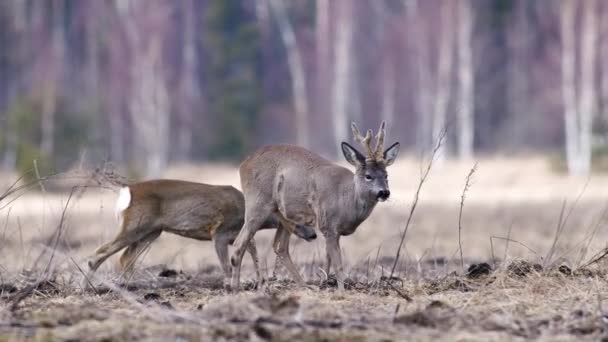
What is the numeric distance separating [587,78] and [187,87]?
1768 centimetres

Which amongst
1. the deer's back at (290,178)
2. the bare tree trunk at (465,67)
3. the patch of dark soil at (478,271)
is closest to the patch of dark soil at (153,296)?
the deer's back at (290,178)

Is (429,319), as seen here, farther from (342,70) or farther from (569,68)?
(342,70)

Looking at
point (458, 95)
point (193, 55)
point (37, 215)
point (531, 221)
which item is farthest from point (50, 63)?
point (531, 221)

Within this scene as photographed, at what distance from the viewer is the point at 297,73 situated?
154ft

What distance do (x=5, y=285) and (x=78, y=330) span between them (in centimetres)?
294

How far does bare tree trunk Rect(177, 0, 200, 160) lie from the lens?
1802 inches

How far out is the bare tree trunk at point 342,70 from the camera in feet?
145

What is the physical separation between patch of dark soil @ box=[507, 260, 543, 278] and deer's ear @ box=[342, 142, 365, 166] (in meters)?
1.82

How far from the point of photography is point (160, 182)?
11.4 meters

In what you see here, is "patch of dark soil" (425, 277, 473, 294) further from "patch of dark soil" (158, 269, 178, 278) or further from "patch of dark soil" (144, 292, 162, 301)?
"patch of dark soil" (158, 269, 178, 278)

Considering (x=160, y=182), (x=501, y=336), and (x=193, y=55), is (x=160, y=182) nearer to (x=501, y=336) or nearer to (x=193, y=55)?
(x=501, y=336)

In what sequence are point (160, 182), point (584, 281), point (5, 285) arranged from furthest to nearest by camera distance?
point (160, 182) < point (5, 285) < point (584, 281)

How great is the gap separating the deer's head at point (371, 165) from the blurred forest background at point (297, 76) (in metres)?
25.2

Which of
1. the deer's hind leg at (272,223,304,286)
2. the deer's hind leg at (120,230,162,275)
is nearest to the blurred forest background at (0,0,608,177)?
the deer's hind leg at (120,230,162,275)
